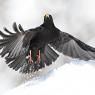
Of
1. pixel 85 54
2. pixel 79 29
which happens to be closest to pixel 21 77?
pixel 79 29

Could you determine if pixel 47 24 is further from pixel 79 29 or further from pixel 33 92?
pixel 79 29

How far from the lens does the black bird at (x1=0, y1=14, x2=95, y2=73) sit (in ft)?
8.28

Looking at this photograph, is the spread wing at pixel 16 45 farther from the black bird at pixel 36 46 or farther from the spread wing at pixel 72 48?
the spread wing at pixel 72 48

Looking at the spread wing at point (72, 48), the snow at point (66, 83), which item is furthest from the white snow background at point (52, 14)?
the snow at point (66, 83)

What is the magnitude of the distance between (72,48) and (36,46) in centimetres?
18

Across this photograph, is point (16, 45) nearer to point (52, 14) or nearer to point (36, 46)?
point (36, 46)

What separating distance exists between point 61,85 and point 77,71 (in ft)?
0.48

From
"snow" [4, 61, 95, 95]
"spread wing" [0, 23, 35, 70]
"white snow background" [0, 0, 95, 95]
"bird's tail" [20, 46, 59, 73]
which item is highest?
"white snow background" [0, 0, 95, 95]

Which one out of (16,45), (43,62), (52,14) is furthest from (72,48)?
(52,14)

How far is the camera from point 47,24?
2609 millimetres

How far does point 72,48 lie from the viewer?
2.55 m

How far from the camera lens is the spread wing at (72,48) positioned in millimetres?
2478

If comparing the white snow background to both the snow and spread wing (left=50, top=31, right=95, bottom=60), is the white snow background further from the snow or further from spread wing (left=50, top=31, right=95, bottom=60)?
the snow

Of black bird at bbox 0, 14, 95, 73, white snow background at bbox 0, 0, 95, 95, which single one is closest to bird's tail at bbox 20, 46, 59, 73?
black bird at bbox 0, 14, 95, 73
